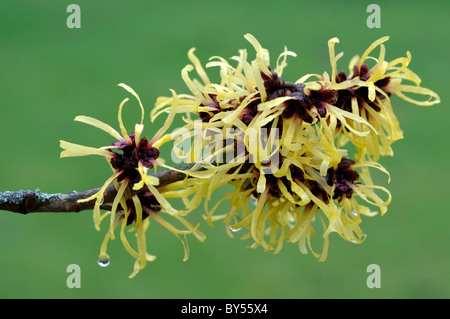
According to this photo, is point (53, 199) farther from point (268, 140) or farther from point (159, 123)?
point (159, 123)

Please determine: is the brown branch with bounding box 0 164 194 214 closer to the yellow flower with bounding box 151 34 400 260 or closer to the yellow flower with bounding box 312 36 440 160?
the yellow flower with bounding box 151 34 400 260

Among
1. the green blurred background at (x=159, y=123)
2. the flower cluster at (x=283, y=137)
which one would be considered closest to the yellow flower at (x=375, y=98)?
the flower cluster at (x=283, y=137)

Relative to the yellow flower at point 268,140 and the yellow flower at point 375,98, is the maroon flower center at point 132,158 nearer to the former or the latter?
the yellow flower at point 268,140

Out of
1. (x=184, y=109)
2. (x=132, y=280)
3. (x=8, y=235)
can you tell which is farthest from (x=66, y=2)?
(x=184, y=109)

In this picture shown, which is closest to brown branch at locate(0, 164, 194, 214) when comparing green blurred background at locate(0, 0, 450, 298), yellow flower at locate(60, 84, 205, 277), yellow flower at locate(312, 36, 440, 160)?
yellow flower at locate(60, 84, 205, 277)

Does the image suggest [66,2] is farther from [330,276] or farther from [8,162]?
[330,276]

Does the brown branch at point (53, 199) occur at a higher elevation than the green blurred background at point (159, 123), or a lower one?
lower
